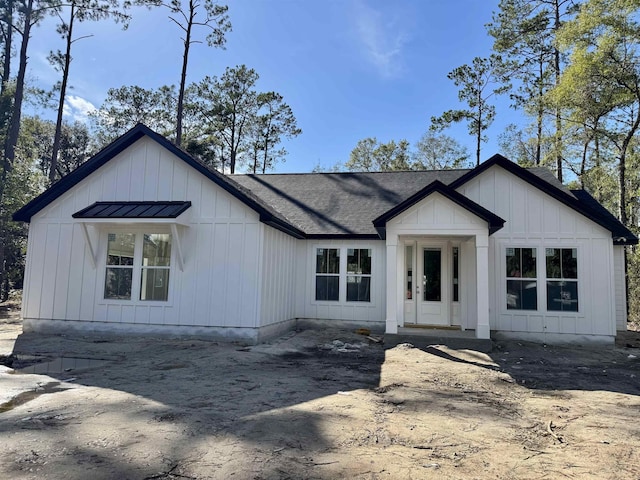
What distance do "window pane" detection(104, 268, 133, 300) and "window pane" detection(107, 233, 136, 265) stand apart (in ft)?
0.64

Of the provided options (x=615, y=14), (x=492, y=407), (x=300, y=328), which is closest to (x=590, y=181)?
(x=615, y=14)

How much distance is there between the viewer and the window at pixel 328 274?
459 inches

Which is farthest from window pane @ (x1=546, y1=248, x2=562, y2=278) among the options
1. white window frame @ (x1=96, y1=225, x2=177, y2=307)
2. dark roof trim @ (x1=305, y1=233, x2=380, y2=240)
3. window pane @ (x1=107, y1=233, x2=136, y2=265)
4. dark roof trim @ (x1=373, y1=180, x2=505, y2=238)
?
window pane @ (x1=107, y1=233, x2=136, y2=265)

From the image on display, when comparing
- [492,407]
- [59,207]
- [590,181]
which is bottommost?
[492,407]

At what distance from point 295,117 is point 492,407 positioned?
30.9 metres

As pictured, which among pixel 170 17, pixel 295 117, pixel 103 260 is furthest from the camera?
pixel 295 117

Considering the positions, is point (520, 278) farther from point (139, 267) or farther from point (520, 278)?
point (139, 267)

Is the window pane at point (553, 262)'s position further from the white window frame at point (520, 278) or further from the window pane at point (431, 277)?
the window pane at point (431, 277)

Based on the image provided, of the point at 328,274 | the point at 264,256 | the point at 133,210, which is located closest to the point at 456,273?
the point at 328,274

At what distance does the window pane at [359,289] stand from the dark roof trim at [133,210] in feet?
15.8

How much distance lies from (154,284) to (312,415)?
6.73m

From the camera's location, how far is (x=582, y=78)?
15.0 m

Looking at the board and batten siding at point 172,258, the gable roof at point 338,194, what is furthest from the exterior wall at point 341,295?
A: the board and batten siding at point 172,258

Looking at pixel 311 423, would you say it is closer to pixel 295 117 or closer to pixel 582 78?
pixel 582 78
